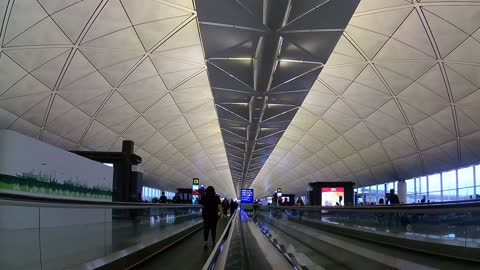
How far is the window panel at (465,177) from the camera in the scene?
40344 millimetres

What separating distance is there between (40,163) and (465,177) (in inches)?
1491

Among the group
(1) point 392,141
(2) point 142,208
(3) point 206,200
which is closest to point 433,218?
(2) point 142,208

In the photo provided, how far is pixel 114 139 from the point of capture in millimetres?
46875

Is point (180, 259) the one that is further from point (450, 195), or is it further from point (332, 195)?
point (450, 195)

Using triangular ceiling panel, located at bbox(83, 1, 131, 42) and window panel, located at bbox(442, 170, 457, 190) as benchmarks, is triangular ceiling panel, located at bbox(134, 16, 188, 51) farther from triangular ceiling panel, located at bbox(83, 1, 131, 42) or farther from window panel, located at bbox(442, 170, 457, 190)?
window panel, located at bbox(442, 170, 457, 190)

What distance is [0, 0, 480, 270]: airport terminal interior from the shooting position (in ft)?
29.5

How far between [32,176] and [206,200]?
19.3ft

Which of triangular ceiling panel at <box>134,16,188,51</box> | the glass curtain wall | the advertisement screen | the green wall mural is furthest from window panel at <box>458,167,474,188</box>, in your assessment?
the green wall mural

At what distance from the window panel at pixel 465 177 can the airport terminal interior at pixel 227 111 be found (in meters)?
0.17

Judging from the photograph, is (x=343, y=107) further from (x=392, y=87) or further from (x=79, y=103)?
(x=79, y=103)

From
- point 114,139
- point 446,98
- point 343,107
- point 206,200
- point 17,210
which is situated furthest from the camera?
point 114,139

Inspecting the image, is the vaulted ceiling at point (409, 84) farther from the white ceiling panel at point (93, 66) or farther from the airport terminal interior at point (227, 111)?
the white ceiling panel at point (93, 66)

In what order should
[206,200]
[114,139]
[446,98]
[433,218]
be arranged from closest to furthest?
[433,218], [206,200], [446,98], [114,139]

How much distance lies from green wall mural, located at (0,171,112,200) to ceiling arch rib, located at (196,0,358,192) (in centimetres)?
1149
